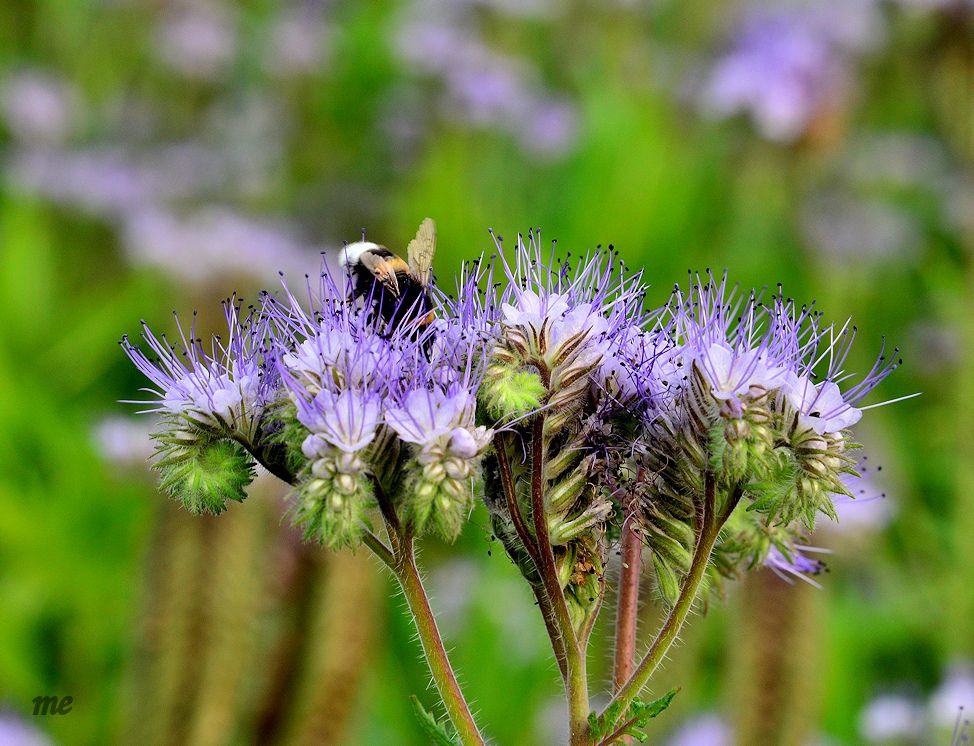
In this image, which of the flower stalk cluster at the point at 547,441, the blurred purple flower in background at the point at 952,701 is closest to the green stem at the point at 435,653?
the flower stalk cluster at the point at 547,441

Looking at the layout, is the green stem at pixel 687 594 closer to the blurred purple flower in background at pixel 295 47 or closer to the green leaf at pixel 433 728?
the green leaf at pixel 433 728

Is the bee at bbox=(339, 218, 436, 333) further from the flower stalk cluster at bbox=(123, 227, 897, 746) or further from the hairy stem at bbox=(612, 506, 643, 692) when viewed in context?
the hairy stem at bbox=(612, 506, 643, 692)

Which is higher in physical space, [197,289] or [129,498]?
[197,289]

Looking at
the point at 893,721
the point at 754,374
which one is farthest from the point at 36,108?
the point at 754,374

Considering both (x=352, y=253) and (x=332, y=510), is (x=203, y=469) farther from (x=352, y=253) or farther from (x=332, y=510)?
(x=352, y=253)

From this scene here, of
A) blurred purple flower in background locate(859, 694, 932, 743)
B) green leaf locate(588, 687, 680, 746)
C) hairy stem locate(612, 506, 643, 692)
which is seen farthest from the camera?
blurred purple flower in background locate(859, 694, 932, 743)

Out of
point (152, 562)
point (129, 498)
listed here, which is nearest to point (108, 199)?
point (129, 498)

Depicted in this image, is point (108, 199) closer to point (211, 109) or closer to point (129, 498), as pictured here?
point (211, 109)

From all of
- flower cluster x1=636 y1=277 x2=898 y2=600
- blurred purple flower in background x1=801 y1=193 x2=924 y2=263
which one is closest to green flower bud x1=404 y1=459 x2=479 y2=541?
flower cluster x1=636 y1=277 x2=898 y2=600
